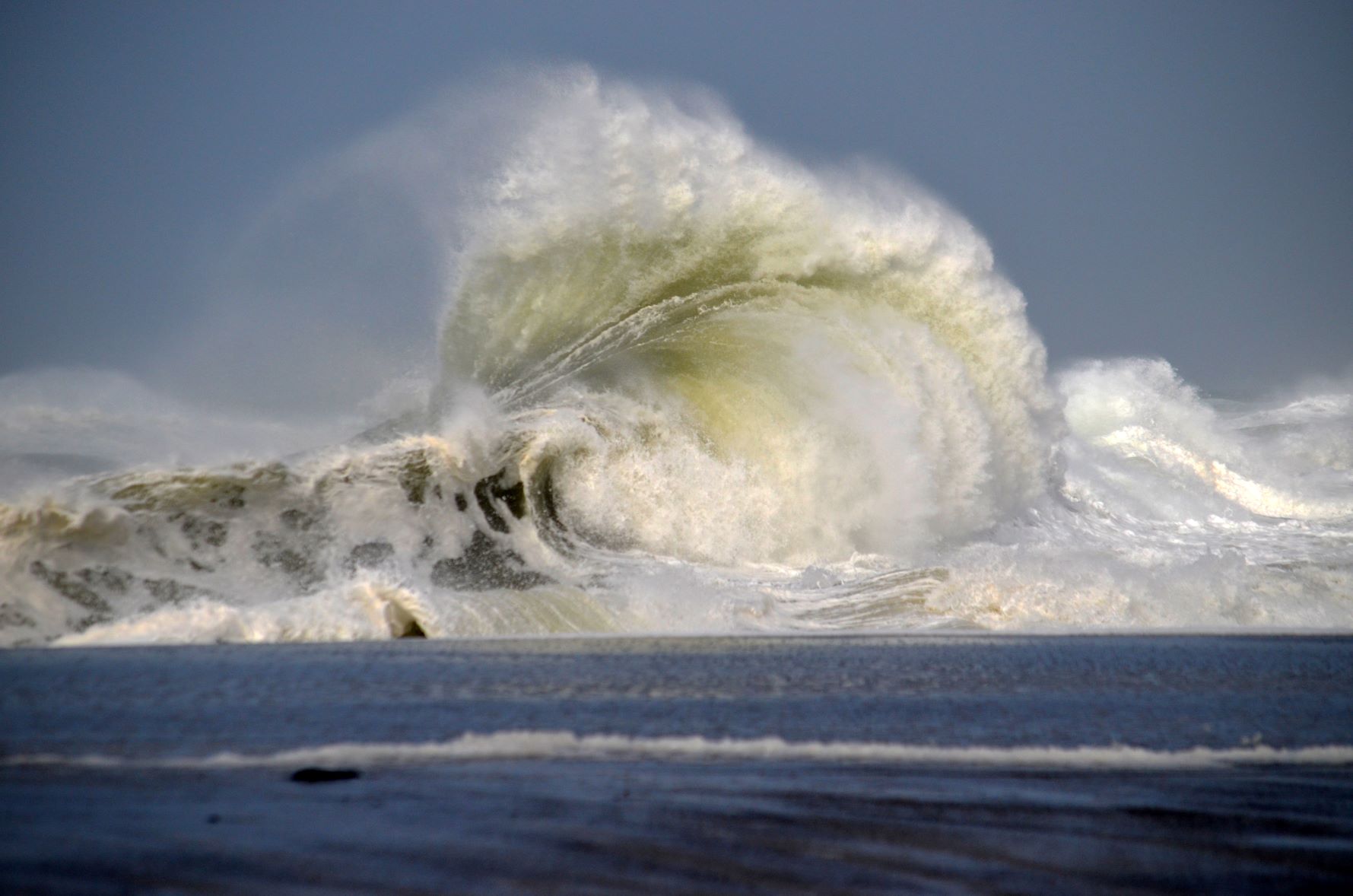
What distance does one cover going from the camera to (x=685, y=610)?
9.76 metres

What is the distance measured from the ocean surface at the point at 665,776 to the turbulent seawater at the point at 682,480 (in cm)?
242

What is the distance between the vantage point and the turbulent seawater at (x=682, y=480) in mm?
9141

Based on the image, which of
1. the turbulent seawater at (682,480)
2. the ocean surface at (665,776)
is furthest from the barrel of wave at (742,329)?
the ocean surface at (665,776)

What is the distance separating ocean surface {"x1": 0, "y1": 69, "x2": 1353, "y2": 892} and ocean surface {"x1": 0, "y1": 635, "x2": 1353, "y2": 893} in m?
0.02

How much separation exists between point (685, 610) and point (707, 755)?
544cm

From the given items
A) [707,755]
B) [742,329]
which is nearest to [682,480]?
[742,329]

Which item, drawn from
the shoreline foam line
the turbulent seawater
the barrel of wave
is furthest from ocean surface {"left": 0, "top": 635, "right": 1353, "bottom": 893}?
the barrel of wave

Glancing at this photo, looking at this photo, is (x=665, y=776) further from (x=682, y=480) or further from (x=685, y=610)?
(x=682, y=480)

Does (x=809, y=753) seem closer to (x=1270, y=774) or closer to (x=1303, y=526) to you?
(x=1270, y=774)

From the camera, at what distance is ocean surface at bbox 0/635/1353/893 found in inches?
115

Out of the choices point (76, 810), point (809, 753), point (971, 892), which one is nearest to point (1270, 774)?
point (809, 753)

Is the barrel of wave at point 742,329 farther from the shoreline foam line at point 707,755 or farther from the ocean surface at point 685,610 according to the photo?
the shoreline foam line at point 707,755

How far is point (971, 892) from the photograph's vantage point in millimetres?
2758

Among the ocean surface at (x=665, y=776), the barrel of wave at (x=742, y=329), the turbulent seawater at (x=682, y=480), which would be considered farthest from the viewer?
the barrel of wave at (x=742, y=329)
